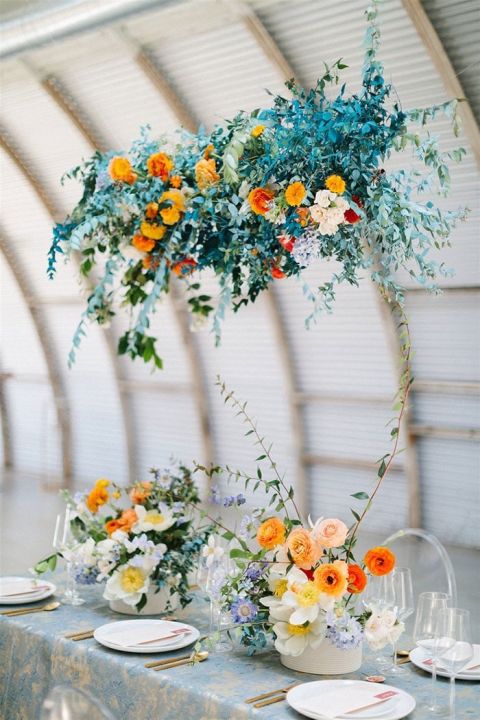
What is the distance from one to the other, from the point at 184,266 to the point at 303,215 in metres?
0.69

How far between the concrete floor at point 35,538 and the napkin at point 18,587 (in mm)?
3062

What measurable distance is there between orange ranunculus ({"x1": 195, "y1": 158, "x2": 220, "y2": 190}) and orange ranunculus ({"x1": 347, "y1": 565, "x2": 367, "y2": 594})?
1.30 meters

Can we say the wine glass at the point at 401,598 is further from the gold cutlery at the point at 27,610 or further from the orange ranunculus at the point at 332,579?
the gold cutlery at the point at 27,610

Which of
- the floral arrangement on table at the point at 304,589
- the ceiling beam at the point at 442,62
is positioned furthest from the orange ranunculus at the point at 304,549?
the ceiling beam at the point at 442,62

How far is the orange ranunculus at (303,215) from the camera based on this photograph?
2852 mm

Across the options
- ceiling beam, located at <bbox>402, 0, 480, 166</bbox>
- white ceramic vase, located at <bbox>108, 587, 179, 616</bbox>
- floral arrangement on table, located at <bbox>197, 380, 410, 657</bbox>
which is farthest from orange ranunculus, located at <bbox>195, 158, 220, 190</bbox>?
ceiling beam, located at <bbox>402, 0, 480, 166</bbox>

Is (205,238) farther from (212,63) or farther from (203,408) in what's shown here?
(203,408)

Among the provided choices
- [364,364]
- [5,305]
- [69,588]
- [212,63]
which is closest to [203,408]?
[364,364]

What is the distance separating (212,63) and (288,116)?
4567 mm

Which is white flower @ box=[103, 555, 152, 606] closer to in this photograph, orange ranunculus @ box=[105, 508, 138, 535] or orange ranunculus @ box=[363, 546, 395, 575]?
orange ranunculus @ box=[105, 508, 138, 535]

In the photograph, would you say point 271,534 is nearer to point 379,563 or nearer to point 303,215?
point 379,563

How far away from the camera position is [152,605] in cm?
328

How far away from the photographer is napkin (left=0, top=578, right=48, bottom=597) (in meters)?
3.45

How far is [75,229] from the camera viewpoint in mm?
3242
